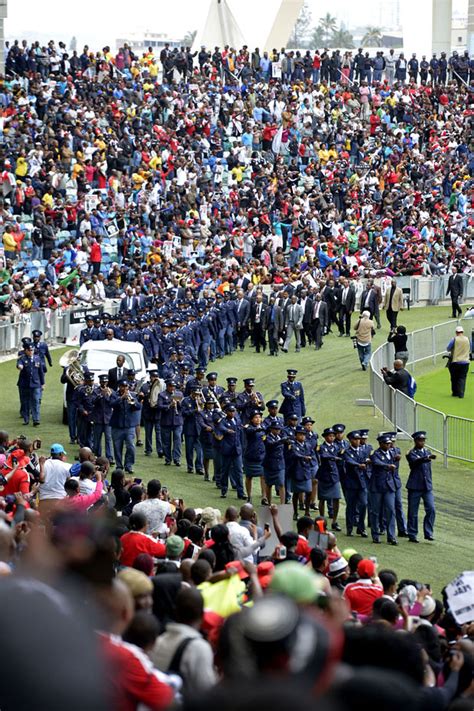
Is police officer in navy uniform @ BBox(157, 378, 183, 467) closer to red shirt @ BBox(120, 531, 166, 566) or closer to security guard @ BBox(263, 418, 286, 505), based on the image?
security guard @ BBox(263, 418, 286, 505)

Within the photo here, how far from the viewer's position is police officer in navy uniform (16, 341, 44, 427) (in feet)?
77.2

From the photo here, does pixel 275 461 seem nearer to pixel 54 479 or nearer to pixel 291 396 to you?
pixel 54 479

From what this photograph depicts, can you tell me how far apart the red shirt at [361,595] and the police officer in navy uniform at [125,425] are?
408 inches

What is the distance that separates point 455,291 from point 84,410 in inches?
720

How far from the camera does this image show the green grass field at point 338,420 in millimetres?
A: 16766

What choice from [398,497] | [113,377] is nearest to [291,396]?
[113,377]

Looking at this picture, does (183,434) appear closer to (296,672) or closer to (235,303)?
(235,303)

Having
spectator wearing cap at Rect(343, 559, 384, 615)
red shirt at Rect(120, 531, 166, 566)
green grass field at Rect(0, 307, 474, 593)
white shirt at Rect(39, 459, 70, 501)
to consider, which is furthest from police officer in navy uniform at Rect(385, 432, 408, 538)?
red shirt at Rect(120, 531, 166, 566)

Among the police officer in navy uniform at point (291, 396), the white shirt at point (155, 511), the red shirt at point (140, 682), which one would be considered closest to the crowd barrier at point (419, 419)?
the police officer in navy uniform at point (291, 396)

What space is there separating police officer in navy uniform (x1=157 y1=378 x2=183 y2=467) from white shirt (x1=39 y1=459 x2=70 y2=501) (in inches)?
239

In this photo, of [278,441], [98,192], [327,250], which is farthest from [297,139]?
[278,441]

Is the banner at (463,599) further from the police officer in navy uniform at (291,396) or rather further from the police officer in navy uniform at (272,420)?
the police officer in navy uniform at (291,396)

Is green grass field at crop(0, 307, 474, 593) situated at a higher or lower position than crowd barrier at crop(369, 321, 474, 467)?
lower

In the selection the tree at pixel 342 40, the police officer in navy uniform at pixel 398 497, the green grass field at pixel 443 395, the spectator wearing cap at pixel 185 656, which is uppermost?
the tree at pixel 342 40
